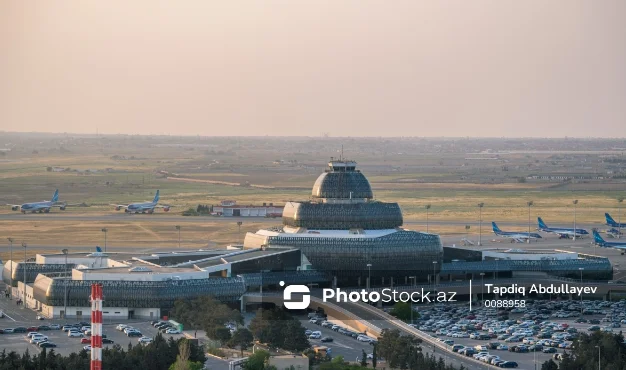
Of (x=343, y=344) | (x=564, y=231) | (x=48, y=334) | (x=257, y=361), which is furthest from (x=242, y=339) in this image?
(x=564, y=231)

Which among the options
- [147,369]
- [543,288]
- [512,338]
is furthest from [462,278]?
[147,369]

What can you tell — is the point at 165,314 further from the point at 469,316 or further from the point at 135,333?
the point at 469,316

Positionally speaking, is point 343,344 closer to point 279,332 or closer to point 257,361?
point 279,332

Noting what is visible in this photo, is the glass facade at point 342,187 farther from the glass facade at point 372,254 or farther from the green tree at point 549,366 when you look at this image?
the green tree at point 549,366

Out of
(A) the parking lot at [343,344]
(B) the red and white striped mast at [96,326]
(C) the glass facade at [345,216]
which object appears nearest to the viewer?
(B) the red and white striped mast at [96,326]

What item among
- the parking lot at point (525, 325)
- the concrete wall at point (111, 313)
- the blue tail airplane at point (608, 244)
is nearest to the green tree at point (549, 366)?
the parking lot at point (525, 325)

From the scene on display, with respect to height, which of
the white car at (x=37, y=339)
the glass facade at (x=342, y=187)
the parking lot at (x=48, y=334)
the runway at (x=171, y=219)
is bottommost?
the runway at (x=171, y=219)
